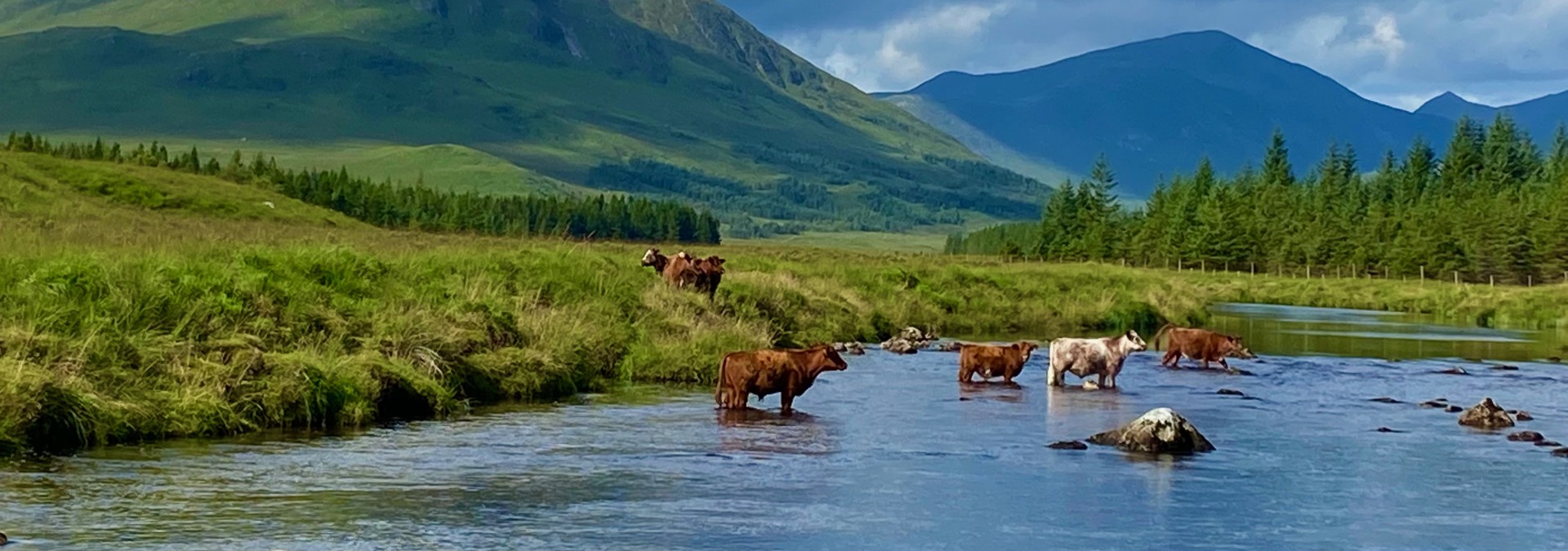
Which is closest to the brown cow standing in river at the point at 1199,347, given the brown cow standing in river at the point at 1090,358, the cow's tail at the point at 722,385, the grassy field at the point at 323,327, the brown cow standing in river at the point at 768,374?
the brown cow standing in river at the point at 1090,358

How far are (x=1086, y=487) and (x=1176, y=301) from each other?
50.6 m

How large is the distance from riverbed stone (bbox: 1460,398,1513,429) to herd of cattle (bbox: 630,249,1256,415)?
23.3 feet

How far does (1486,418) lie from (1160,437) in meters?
7.13

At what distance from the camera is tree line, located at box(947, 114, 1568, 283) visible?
12650 cm

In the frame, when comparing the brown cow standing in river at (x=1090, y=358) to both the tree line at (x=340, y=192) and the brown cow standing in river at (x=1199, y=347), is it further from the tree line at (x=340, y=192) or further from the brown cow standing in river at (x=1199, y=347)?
the tree line at (x=340, y=192)

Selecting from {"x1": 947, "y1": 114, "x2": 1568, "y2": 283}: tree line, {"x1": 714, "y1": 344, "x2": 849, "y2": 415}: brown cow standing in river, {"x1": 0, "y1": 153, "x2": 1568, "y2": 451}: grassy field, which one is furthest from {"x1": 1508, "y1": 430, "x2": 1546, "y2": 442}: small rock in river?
{"x1": 947, "y1": 114, "x2": 1568, "y2": 283}: tree line

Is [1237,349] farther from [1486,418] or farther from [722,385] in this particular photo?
[722,385]

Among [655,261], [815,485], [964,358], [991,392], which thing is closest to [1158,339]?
[655,261]

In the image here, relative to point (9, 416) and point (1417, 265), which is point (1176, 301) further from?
point (1417, 265)

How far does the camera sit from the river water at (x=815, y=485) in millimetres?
16234

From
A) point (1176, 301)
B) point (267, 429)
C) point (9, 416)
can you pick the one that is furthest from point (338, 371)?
point (1176, 301)

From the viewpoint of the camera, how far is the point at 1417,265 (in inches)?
5074

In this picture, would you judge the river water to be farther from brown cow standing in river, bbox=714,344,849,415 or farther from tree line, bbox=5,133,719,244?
tree line, bbox=5,133,719,244

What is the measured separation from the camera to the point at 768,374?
87.5 feet
